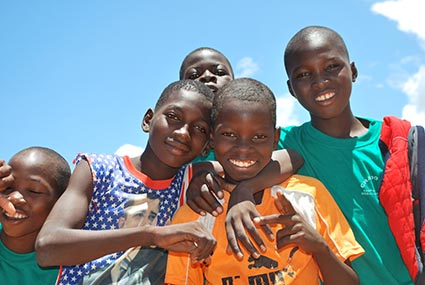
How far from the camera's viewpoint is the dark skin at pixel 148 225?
236 centimetres

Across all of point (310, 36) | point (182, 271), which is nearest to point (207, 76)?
point (310, 36)

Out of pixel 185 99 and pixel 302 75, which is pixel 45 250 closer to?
pixel 185 99

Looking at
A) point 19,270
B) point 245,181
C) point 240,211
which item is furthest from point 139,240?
point 19,270

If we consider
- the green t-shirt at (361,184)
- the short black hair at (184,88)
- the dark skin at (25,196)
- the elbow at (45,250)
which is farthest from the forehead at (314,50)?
the elbow at (45,250)

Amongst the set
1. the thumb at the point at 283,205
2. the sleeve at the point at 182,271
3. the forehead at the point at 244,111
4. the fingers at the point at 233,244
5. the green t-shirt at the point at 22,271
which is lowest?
the green t-shirt at the point at 22,271

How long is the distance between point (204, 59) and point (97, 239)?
234 centimetres

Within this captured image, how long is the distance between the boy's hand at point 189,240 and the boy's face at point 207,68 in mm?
2051

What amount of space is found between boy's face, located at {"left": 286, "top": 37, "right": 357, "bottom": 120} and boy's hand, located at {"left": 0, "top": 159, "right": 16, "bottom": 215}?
2091 mm

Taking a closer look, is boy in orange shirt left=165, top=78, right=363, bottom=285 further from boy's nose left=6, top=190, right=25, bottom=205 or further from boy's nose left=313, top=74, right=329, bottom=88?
boy's nose left=6, top=190, right=25, bottom=205

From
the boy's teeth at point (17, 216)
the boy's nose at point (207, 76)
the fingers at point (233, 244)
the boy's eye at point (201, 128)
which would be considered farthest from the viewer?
the boy's nose at point (207, 76)

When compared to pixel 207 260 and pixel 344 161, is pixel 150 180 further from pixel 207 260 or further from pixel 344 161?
pixel 344 161

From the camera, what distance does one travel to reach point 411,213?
9.62ft

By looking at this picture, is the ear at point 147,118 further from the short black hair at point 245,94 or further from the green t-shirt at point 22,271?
the green t-shirt at point 22,271

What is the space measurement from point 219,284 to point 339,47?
6.40 feet
